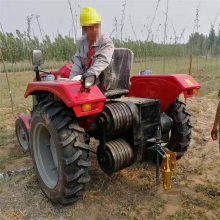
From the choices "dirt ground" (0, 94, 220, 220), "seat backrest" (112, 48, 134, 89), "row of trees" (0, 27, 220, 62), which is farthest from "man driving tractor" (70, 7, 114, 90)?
"row of trees" (0, 27, 220, 62)

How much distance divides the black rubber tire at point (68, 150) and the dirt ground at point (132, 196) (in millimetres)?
271

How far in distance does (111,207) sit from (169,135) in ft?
4.05

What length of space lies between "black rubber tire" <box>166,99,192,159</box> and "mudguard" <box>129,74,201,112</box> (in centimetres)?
14

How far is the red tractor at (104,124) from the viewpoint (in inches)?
106

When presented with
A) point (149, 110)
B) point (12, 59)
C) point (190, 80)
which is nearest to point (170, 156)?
point (149, 110)

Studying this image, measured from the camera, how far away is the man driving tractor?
2.99m

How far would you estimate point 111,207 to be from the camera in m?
3.01

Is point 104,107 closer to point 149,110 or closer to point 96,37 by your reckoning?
point 149,110

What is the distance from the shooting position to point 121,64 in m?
3.39

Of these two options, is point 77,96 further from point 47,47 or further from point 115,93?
point 47,47

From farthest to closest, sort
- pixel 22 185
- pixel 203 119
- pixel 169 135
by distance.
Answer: pixel 203 119 < pixel 169 135 < pixel 22 185

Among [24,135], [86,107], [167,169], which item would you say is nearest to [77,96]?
[86,107]

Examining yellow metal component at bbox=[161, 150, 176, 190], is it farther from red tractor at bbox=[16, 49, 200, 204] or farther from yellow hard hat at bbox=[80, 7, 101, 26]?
yellow hard hat at bbox=[80, 7, 101, 26]

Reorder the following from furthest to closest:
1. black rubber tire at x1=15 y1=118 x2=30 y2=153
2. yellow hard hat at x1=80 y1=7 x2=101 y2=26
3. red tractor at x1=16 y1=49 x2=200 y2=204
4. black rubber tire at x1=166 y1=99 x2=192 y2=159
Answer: black rubber tire at x1=15 y1=118 x2=30 y2=153, black rubber tire at x1=166 y1=99 x2=192 y2=159, yellow hard hat at x1=80 y1=7 x2=101 y2=26, red tractor at x1=16 y1=49 x2=200 y2=204
